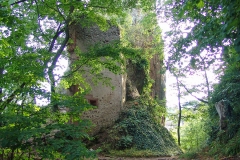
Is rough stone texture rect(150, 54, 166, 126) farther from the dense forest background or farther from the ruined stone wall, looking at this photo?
the dense forest background

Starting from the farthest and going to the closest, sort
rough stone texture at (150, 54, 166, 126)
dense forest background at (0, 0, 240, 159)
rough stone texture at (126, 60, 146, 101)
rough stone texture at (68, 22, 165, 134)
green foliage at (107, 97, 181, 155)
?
rough stone texture at (150, 54, 166, 126) < rough stone texture at (126, 60, 146, 101) < rough stone texture at (68, 22, 165, 134) < green foliage at (107, 97, 181, 155) < dense forest background at (0, 0, 240, 159)

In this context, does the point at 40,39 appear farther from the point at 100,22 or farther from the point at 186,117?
the point at 186,117

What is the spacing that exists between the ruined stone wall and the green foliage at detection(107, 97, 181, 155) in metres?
0.65

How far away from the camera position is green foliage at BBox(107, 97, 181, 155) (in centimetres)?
1162

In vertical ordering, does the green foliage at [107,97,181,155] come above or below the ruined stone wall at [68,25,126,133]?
below

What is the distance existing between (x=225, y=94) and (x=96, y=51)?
18.3 feet

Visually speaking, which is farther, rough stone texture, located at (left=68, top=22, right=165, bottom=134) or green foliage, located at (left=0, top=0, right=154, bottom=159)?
rough stone texture, located at (left=68, top=22, right=165, bottom=134)

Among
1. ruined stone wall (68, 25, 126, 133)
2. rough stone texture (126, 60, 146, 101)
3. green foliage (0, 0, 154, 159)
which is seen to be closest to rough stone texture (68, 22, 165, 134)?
ruined stone wall (68, 25, 126, 133)

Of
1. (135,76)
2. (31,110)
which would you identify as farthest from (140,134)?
(31,110)

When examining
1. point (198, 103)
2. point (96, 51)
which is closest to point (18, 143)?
point (96, 51)

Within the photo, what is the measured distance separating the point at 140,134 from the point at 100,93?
9.96ft

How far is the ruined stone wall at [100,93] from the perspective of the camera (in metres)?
12.7

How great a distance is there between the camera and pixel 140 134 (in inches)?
483

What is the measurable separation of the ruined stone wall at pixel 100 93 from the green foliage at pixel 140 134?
0.65 meters
